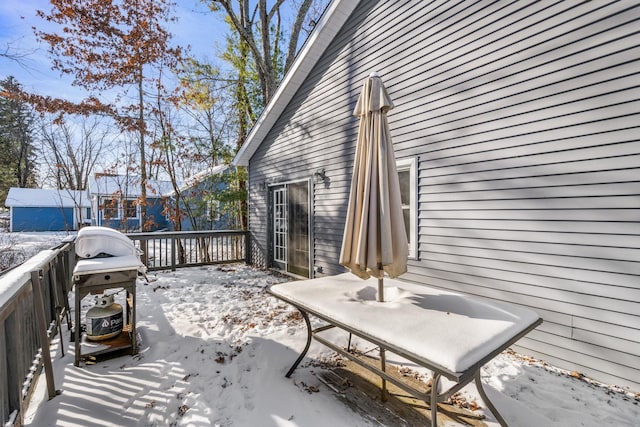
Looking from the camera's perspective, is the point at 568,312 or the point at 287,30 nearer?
the point at 568,312

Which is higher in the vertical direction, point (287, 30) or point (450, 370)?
point (287, 30)

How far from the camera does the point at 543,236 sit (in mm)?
2783

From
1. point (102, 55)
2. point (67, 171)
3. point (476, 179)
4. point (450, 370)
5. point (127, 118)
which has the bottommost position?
point (450, 370)

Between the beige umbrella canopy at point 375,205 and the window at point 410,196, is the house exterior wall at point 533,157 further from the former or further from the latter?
the beige umbrella canopy at point 375,205

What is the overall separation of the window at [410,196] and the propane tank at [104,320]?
3.50 m

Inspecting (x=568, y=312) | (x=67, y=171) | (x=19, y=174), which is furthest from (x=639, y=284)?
(x=19, y=174)

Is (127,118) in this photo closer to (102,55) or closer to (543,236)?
(102,55)

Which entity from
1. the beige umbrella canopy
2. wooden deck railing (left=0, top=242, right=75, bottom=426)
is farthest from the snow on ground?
the beige umbrella canopy

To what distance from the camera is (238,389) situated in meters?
2.36

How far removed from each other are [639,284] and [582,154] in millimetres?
1124

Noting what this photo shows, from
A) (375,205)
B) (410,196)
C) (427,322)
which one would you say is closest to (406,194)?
(410,196)

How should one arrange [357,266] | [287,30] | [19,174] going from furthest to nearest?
[19,174]
[287,30]
[357,266]

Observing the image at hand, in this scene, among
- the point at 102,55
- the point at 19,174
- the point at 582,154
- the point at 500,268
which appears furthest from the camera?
the point at 19,174

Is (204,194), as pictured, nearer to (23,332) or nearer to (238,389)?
(23,332)
